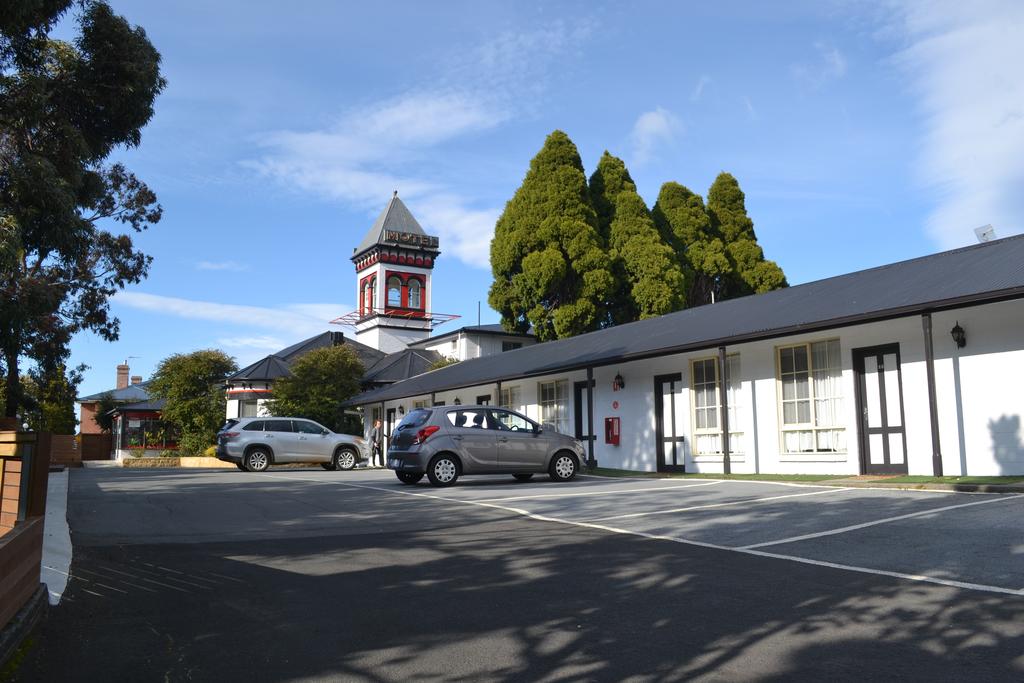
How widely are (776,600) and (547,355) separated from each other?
2026cm

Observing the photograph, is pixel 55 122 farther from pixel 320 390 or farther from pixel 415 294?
pixel 415 294

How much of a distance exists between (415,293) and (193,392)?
62.9ft

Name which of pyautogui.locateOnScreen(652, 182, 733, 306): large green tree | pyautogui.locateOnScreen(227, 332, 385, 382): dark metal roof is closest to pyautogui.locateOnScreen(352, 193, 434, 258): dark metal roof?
pyautogui.locateOnScreen(227, 332, 385, 382): dark metal roof

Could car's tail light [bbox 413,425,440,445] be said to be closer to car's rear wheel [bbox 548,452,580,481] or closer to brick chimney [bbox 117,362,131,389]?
→ car's rear wheel [bbox 548,452,580,481]

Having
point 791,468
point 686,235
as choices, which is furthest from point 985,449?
point 686,235

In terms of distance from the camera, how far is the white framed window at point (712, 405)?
58.5 feet

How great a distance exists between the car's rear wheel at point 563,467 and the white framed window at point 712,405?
3616 mm

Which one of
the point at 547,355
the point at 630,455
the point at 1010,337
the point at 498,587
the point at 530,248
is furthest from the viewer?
the point at 530,248

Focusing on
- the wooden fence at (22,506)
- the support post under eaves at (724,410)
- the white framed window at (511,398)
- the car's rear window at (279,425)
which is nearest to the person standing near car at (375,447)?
the white framed window at (511,398)

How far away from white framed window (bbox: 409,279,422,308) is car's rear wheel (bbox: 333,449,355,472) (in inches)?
1355

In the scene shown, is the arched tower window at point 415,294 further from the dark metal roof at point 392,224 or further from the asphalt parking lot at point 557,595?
the asphalt parking lot at point 557,595

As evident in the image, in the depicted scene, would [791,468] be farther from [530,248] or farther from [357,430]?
[357,430]

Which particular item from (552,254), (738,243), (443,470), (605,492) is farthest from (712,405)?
(738,243)

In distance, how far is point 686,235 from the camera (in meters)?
41.4
